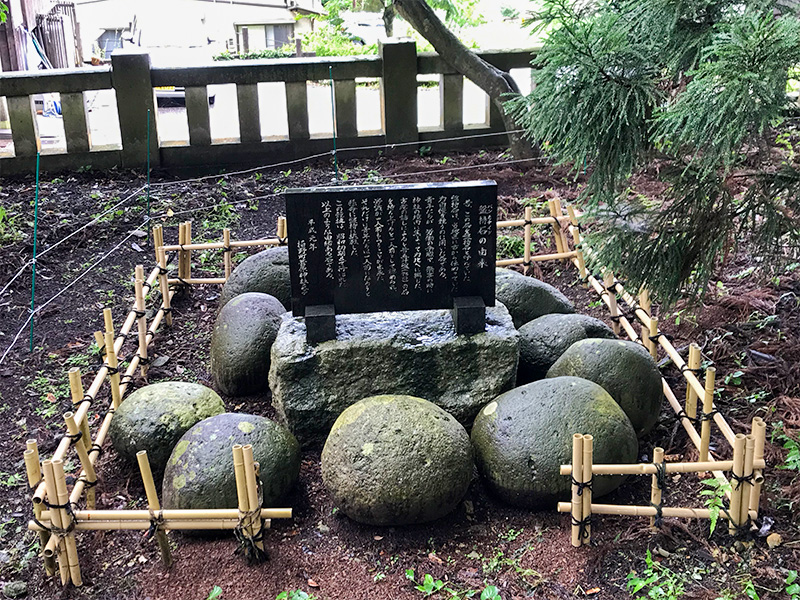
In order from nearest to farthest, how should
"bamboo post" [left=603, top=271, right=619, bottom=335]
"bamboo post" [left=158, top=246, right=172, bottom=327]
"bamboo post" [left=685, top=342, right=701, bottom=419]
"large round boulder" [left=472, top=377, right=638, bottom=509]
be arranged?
"large round boulder" [left=472, top=377, right=638, bottom=509] < "bamboo post" [left=685, top=342, right=701, bottom=419] < "bamboo post" [left=603, top=271, right=619, bottom=335] < "bamboo post" [left=158, top=246, right=172, bottom=327]

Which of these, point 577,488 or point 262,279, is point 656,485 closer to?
point 577,488

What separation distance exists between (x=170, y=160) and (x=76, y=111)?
1251 millimetres

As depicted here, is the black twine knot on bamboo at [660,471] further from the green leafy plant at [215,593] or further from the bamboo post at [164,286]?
the bamboo post at [164,286]

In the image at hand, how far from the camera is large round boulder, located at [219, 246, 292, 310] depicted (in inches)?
255

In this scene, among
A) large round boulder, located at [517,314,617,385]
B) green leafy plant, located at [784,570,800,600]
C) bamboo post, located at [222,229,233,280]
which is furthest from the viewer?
bamboo post, located at [222,229,233,280]

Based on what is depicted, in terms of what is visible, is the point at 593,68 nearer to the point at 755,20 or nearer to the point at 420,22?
the point at 755,20

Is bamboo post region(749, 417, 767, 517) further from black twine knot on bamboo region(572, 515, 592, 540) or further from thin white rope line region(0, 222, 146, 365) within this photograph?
thin white rope line region(0, 222, 146, 365)

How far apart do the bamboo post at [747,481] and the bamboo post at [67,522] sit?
333cm

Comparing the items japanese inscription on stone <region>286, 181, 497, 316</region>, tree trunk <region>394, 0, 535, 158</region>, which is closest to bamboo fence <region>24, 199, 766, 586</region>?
japanese inscription on stone <region>286, 181, 497, 316</region>

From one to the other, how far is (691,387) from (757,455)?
3.07ft

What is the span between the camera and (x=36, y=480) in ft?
12.7

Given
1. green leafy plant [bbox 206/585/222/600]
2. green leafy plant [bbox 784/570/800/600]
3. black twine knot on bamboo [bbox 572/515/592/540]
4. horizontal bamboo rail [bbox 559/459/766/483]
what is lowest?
green leafy plant [bbox 206/585/222/600]

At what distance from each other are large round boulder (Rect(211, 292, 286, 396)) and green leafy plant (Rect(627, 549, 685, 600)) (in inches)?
115

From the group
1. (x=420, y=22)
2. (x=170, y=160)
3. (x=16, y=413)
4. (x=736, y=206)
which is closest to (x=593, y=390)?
(x=736, y=206)
